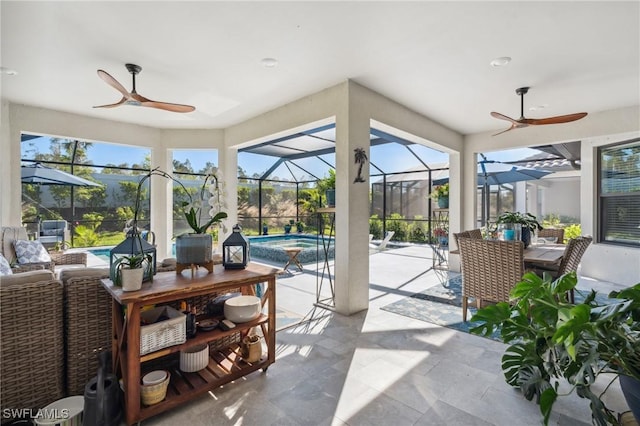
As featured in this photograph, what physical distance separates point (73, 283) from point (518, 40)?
385 centimetres

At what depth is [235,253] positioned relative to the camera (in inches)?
88.2

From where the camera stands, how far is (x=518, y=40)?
261cm

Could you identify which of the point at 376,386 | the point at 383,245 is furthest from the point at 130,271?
the point at 383,245

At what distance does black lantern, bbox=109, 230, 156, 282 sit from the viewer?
1.80 m

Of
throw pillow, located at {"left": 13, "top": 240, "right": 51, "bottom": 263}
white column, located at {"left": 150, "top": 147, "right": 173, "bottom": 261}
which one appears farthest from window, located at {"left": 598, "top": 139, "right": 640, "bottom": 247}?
throw pillow, located at {"left": 13, "top": 240, "right": 51, "bottom": 263}

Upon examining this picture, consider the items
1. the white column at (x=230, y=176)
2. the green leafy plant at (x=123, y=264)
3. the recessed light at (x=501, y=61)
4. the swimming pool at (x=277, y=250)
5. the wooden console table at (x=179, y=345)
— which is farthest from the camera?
the swimming pool at (x=277, y=250)

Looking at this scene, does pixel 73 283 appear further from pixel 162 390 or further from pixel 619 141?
pixel 619 141

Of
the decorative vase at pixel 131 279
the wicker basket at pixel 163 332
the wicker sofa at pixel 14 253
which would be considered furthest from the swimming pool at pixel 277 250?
the decorative vase at pixel 131 279

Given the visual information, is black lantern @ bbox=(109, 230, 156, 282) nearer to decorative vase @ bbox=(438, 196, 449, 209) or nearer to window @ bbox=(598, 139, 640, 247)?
decorative vase @ bbox=(438, 196, 449, 209)

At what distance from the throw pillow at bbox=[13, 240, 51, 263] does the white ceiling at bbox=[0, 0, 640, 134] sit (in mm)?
1888

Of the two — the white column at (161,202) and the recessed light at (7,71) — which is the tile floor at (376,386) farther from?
the recessed light at (7,71)

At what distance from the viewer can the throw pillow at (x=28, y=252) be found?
3.76 m

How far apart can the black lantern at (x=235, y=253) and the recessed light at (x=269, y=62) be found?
1.77 meters

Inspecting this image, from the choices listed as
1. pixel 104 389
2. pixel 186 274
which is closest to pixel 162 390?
pixel 104 389
